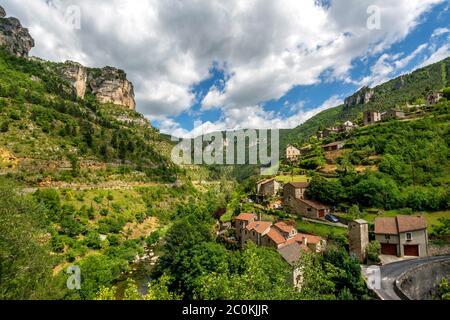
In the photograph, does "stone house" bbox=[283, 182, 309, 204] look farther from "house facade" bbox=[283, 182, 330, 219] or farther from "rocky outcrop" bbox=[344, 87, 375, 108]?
"rocky outcrop" bbox=[344, 87, 375, 108]

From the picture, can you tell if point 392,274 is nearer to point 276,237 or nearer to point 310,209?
point 276,237

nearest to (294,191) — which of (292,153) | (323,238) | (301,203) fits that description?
(301,203)

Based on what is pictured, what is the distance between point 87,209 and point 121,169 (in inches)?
940

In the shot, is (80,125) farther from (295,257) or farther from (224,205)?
(295,257)

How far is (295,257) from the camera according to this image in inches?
1047

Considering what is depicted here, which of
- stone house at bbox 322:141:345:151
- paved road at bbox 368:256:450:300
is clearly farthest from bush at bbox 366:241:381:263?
stone house at bbox 322:141:345:151

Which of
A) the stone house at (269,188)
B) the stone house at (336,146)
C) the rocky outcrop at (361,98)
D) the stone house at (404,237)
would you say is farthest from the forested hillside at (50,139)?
the rocky outcrop at (361,98)

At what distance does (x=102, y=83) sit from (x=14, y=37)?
48.8 metres

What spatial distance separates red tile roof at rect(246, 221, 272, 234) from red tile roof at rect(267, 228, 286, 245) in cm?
100

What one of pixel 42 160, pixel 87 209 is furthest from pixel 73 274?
pixel 42 160

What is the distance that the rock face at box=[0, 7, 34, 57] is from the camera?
4016 inches

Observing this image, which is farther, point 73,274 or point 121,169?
point 121,169

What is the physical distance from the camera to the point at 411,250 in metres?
30.7

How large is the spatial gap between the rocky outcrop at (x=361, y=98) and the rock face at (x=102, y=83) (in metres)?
154
